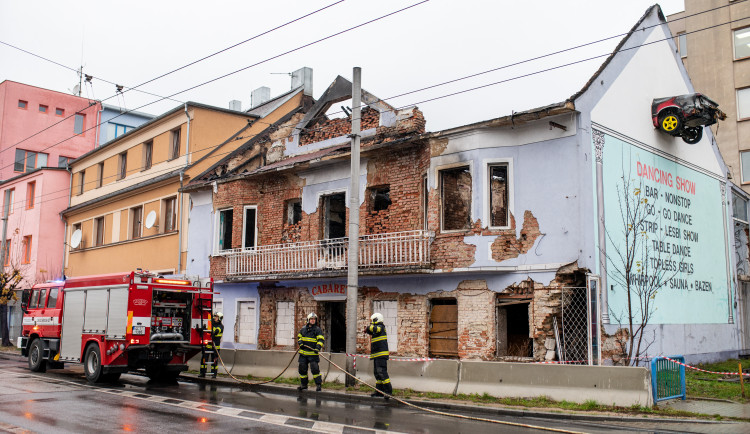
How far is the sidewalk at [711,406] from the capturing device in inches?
438

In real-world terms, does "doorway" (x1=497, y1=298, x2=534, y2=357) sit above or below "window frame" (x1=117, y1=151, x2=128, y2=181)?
below

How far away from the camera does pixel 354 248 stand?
48.8 feet

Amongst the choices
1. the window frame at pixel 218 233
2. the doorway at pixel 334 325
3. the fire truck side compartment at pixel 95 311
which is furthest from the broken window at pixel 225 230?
the fire truck side compartment at pixel 95 311

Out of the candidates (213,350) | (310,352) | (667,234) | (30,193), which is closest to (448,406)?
(310,352)

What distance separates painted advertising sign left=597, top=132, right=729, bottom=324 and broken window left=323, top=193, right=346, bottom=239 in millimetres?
8401

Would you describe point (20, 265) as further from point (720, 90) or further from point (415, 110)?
point (720, 90)

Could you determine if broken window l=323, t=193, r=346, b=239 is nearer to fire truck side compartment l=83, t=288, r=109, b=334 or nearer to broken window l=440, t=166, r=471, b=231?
broken window l=440, t=166, r=471, b=231

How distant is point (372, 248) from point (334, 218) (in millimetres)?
3227

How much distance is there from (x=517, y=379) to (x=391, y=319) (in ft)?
20.1

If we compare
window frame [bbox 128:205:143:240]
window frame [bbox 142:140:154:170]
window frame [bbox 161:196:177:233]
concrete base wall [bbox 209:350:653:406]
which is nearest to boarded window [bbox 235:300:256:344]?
window frame [bbox 161:196:177:233]

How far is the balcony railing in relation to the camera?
17188 mm

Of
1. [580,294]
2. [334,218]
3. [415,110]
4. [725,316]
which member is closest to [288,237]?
[334,218]

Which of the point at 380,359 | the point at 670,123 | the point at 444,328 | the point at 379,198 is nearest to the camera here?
the point at 380,359

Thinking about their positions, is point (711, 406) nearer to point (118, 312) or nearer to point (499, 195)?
point (499, 195)
